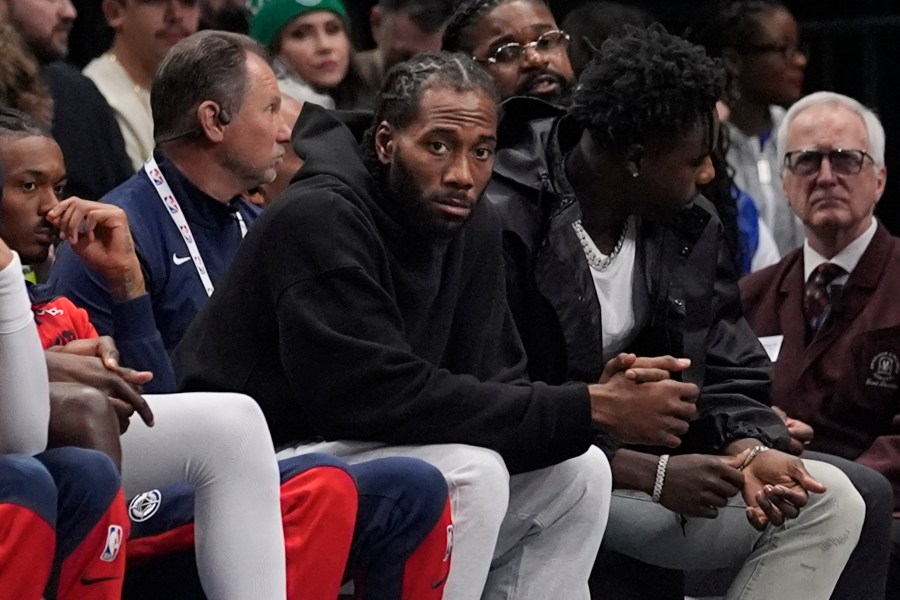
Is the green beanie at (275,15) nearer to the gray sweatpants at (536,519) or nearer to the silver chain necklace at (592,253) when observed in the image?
the silver chain necklace at (592,253)

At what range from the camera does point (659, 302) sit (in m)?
3.92

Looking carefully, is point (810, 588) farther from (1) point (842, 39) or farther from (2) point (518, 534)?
(1) point (842, 39)

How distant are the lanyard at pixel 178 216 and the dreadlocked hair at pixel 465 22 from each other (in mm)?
1016

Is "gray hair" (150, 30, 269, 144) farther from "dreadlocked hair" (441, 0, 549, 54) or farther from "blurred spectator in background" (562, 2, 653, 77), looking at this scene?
"blurred spectator in background" (562, 2, 653, 77)

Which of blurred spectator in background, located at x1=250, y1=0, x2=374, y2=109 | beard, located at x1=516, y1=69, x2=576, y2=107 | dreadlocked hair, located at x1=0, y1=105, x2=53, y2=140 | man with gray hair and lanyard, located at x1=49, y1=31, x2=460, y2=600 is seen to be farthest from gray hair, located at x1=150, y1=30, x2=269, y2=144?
blurred spectator in background, located at x1=250, y1=0, x2=374, y2=109

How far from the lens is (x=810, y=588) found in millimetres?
3828

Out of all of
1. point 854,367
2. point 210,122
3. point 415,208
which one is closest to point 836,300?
point 854,367

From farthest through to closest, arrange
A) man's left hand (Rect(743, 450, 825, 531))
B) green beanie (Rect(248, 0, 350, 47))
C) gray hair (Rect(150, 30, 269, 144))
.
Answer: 1. green beanie (Rect(248, 0, 350, 47))
2. gray hair (Rect(150, 30, 269, 144))
3. man's left hand (Rect(743, 450, 825, 531))

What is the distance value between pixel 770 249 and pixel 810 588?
1849mm

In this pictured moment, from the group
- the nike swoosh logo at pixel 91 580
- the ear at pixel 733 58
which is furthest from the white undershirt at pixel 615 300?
the ear at pixel 733 58

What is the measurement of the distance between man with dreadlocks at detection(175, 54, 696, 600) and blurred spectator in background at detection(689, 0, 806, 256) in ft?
7.64

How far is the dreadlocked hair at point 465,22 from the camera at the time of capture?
4531 mm

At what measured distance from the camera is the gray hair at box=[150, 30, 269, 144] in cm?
383

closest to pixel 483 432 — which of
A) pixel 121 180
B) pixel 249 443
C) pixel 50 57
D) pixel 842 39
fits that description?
pixel 249 443
